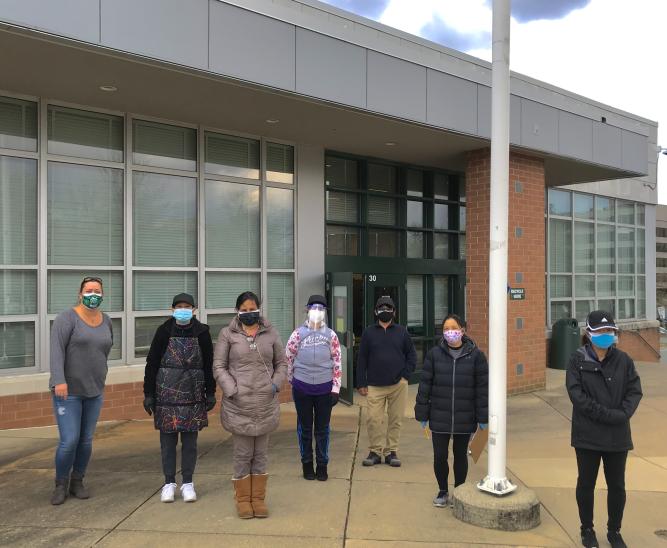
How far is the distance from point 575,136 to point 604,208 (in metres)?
5.59

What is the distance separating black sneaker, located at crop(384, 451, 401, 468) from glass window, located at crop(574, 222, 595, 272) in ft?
31.6

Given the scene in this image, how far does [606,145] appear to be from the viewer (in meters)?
10.2

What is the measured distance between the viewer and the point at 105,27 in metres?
5.42

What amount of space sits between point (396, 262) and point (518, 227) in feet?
6.75

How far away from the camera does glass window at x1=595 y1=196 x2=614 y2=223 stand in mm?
14438

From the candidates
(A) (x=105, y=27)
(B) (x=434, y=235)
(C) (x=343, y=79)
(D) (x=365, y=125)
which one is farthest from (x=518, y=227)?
(A) (x=105, y=27)

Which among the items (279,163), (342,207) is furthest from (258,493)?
(342,207)

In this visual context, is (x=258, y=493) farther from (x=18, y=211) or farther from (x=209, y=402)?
(x=18, y=211)

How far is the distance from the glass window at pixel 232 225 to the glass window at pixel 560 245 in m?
7.64

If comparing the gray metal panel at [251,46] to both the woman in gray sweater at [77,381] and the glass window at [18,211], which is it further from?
the woman in gray sweater at [77,381]

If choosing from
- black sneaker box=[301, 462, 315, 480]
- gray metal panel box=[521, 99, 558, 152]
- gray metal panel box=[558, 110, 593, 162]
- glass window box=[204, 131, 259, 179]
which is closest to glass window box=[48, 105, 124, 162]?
glass window box=[204, 131, 259, 179]

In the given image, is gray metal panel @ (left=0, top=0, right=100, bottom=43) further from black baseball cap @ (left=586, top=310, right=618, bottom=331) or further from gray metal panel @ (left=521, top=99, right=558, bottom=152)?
gray metal panel @ (left=521, top=99, right=558, bottom=152)

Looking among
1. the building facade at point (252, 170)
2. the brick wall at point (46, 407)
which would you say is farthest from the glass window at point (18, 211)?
the brick wall at point (46, 407)

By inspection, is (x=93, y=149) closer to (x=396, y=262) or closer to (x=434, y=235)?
(x=396, y=262)
